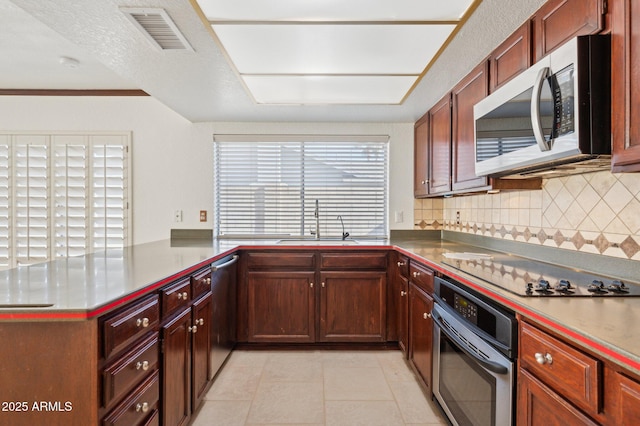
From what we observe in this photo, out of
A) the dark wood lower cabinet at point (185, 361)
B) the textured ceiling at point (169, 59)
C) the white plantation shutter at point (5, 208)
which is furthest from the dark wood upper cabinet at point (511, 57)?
the white plantation shutter at point (5, 208)

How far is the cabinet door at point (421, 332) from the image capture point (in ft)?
6.91

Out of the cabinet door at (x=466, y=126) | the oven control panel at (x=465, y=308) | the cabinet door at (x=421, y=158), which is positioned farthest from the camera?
the cabinet door at (x=421, y=158)

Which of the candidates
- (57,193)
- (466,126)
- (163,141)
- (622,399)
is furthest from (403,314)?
(57,193)

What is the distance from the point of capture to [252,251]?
9.62ft

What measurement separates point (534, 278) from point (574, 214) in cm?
52

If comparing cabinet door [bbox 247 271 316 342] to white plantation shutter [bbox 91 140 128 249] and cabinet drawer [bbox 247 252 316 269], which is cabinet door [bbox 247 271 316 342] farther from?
white plantation shutter [bbox 91 140 128 249]

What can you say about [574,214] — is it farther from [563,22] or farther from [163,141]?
[163,141]

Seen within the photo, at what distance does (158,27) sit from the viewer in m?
1.75

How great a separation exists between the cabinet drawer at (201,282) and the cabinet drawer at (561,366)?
157cm

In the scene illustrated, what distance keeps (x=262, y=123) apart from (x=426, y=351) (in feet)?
8.40

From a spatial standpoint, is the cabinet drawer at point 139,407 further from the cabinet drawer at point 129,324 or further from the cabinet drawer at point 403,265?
the cabinet drawer at point 403,265

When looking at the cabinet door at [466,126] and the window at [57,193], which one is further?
the window at [57,193]

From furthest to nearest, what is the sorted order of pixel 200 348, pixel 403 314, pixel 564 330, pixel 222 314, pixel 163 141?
1. pixel 163 141
2. pixel 403 314
3. pixel 222 314
4. pixel 200 348
5. pixel 564 330

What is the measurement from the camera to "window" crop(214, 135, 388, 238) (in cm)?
357
